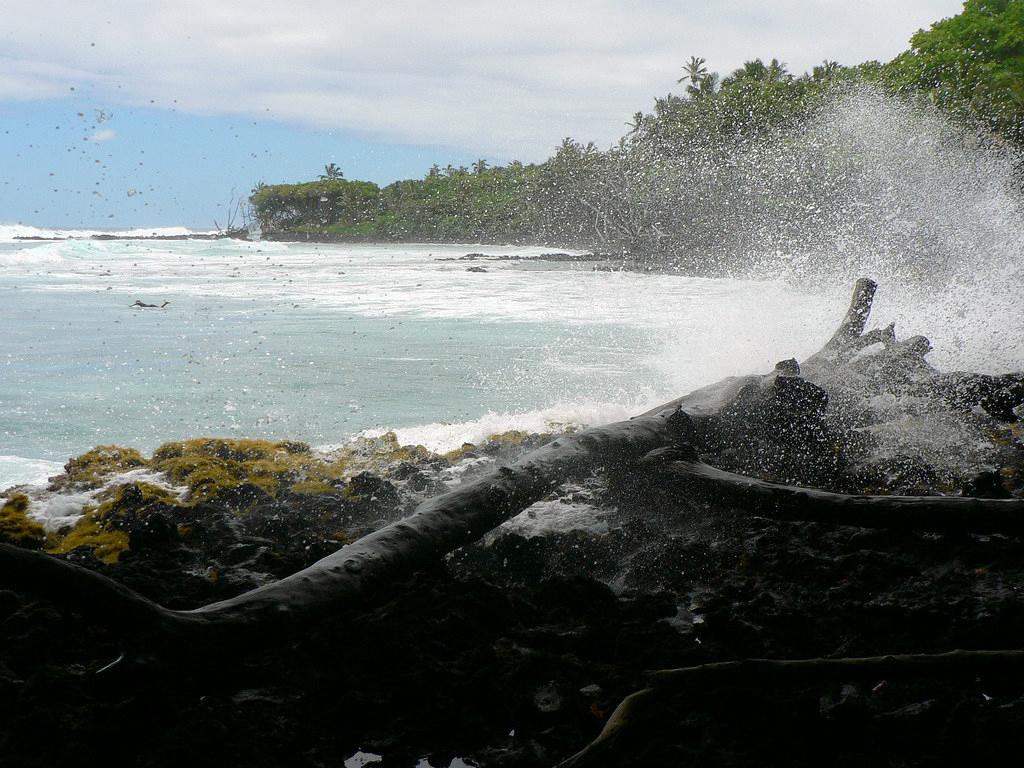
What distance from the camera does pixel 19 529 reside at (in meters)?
4.25

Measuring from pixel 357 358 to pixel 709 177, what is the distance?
38870 mm

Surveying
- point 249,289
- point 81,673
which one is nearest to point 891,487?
point 81,673

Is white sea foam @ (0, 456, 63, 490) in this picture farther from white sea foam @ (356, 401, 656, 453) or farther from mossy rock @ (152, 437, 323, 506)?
white sea foam @ (356, 401, 656, 453)

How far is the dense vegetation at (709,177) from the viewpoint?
107ft

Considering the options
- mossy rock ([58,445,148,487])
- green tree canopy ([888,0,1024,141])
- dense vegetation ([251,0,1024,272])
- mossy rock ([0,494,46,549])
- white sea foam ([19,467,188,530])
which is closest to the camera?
mossy rock ([0,494,46,549])

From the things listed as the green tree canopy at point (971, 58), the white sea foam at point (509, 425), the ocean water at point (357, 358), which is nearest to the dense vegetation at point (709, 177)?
the green tree canopy at point (971, 58)

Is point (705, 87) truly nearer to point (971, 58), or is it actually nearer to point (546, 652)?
point (971, 58)

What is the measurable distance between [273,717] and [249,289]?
25483 mm

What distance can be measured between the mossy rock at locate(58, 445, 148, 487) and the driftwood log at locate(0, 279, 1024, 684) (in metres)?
2.78

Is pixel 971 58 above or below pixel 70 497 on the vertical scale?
above

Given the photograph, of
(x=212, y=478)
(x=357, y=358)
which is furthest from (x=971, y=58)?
(x=212, y=478)

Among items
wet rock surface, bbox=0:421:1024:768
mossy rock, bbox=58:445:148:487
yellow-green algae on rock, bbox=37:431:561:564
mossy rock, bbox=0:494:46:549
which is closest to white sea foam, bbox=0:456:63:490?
mossy rock, bbox=58:445:148:487

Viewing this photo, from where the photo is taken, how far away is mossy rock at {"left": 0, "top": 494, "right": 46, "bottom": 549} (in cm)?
415

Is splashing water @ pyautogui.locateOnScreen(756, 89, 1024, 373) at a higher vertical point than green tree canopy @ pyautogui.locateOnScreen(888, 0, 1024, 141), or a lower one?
lower
